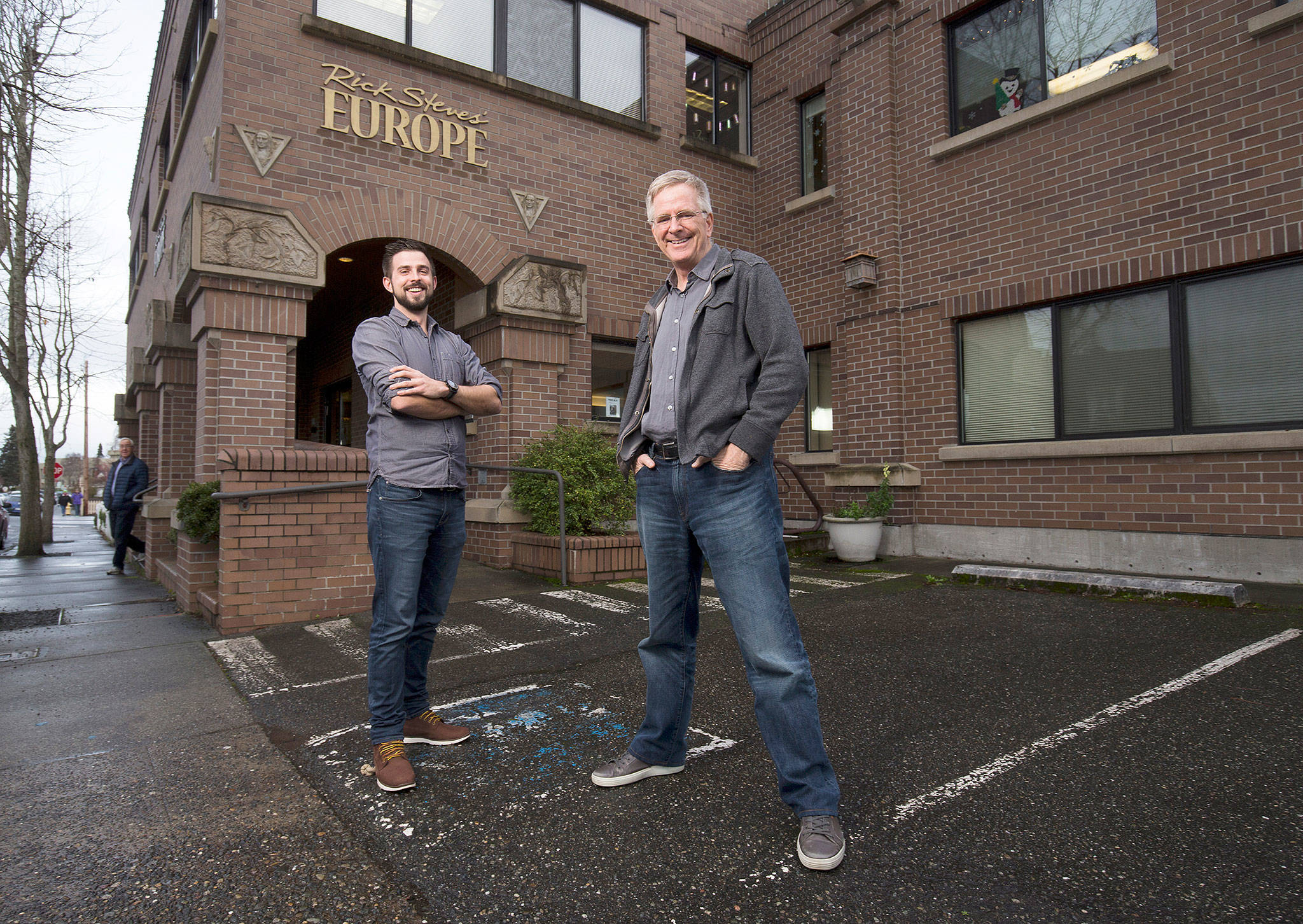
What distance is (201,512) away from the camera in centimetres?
579

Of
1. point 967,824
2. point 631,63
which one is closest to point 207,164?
point 631,63

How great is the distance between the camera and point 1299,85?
19.8 feet

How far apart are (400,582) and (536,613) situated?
2.88 m

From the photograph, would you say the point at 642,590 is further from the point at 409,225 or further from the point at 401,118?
the point at 401,118

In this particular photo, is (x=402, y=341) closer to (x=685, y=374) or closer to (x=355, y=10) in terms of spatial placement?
(x=685, y=374)

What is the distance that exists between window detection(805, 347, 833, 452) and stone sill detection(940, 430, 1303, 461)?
1863 millimetres

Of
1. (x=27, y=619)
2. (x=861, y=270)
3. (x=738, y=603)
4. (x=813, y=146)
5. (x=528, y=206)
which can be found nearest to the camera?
(x=738, y=603)

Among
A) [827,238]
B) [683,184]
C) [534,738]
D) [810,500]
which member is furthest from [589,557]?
[827,238]

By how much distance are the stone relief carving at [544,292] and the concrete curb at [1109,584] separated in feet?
16.7

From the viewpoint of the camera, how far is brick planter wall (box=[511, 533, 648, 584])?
6.87m

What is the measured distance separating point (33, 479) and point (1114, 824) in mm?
18071

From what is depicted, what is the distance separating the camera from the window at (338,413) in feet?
41.1

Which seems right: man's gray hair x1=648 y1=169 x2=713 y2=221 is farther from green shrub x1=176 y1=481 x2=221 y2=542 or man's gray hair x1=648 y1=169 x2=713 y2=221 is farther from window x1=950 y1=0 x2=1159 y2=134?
window x1=950 y1=0 x2=1159 y2=134

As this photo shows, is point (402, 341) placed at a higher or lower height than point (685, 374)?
higher
